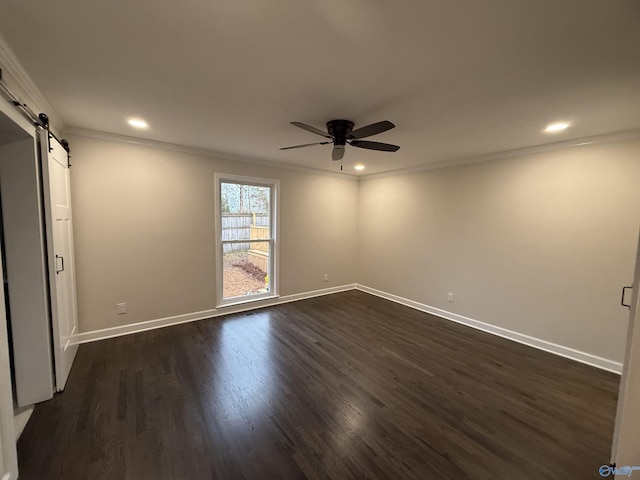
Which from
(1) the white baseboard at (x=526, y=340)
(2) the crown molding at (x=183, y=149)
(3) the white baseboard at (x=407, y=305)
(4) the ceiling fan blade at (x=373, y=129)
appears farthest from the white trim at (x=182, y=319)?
(4) the ceiling fan blade at (x=373, y=129)

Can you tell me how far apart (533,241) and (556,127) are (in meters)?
1.35

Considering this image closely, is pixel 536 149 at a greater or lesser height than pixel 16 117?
greater

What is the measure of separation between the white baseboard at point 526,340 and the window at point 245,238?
2524 mm

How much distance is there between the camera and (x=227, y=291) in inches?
166

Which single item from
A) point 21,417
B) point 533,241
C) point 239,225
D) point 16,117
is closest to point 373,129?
point 16,117

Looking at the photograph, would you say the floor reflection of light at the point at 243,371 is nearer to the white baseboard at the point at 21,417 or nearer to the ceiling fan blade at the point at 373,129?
the white baseboard at the point at 21,417

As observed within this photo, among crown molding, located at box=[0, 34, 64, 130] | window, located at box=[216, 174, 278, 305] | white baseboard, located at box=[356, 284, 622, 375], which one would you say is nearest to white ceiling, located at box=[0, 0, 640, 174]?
crown molding, located at box=[0, 34, 64, 130]

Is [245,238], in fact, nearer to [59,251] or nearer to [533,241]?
[59,251]

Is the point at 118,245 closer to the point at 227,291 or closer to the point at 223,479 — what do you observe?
the point at 227,291

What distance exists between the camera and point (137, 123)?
275 cm

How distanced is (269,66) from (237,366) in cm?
263

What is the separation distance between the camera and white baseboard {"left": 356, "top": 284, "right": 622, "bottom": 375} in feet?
9.21

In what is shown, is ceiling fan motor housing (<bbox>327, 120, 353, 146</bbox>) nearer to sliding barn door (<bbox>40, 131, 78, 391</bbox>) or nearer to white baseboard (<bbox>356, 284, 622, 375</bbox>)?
sliding barn door (<bbox>40, 131, 78, 391</bbox>)

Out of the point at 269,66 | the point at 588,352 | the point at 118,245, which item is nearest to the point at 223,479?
the point at 269,66
